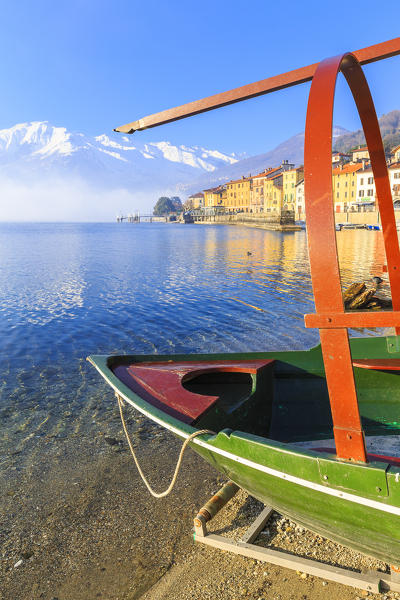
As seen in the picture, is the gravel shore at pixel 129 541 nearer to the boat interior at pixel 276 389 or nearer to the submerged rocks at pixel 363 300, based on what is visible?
the boat interior at pixel 276 389

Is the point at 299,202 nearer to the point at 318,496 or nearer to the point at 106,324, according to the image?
the point at 106,324

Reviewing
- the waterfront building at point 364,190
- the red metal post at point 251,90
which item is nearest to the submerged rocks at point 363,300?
the red metal post at point 251,90

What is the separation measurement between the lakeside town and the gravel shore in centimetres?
5247

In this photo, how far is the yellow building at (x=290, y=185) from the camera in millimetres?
118525

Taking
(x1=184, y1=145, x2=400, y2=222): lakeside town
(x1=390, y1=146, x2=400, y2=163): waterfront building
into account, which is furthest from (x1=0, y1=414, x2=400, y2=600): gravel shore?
(x1=390, y1=146, x2=400, y2=163): waterfront building

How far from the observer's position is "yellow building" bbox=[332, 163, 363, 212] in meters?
97.7

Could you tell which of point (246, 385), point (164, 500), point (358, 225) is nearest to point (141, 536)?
point (164, 500)

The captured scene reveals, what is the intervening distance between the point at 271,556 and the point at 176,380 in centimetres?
217

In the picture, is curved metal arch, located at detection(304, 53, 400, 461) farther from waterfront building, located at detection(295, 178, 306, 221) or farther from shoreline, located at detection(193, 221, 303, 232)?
waterfront building, located at detection(295, 178, 306, 221)

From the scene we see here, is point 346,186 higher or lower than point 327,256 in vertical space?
higher

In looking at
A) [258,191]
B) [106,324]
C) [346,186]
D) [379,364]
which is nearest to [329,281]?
[379,364]

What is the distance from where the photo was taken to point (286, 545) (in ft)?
14.2

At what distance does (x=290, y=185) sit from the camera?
122125mm

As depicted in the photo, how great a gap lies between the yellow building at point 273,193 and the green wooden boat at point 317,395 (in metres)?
128
